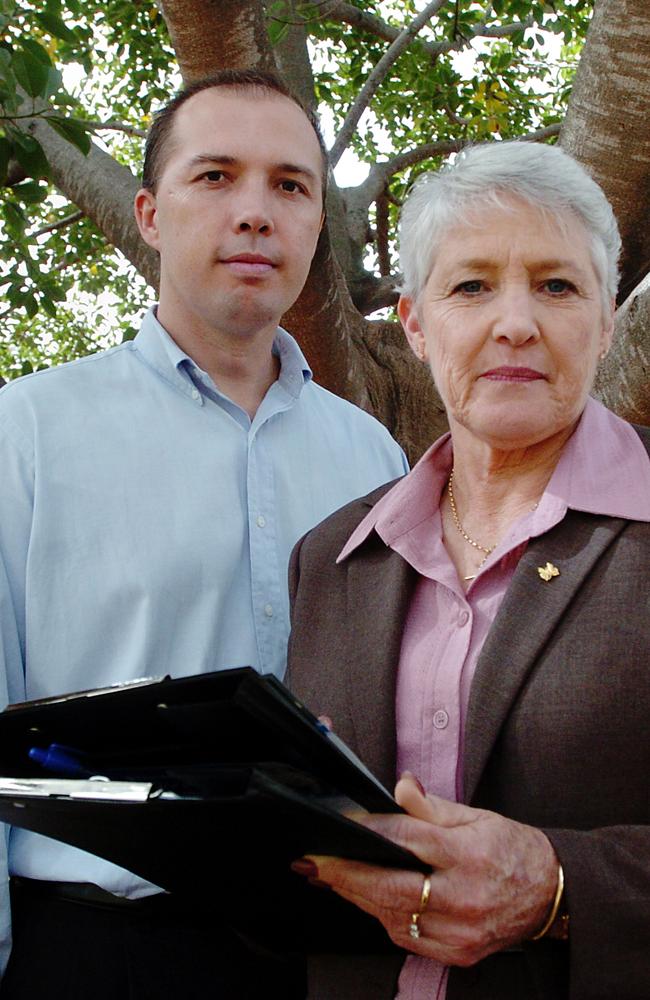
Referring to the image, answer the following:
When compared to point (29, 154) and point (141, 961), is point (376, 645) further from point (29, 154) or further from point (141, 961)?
point (29, 154)

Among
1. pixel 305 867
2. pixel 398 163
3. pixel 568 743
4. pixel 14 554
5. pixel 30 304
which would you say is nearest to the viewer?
pixel 305 867

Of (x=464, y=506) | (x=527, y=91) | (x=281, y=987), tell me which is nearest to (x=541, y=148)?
(x=464, y=506)

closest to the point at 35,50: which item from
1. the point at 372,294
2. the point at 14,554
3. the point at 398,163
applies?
the point at 14,554

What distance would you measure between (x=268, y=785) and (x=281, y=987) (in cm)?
99

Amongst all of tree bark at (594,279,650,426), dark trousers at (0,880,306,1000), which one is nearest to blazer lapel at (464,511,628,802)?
dark trousers at (0,880,306,1000)

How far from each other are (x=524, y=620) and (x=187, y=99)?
162 cm

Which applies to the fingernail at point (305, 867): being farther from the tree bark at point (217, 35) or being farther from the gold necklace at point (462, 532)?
the tree bark at point (217, 35)

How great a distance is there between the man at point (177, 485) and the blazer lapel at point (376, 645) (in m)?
0.35

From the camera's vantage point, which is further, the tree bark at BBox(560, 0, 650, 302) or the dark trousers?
→ the tree bark at BBox(560, 0, 650, 302)

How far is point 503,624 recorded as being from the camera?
183 centimetres

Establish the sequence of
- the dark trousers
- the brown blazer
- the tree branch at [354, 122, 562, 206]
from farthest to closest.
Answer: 1. the tree branch at [354, 122, 562, 206]
2. the dark trousers
3. the brown blazer

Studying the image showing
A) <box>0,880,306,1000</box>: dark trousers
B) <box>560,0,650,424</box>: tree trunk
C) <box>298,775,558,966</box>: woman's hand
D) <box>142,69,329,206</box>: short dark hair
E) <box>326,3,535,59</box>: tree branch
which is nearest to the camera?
<box>298,775,558,966</box>: woman's hand

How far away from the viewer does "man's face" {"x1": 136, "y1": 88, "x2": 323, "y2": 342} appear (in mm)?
2580

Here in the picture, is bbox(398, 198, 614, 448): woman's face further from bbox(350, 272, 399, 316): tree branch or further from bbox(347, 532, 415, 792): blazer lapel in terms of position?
A: bbox(350, 272, 399, 316): tree branch
